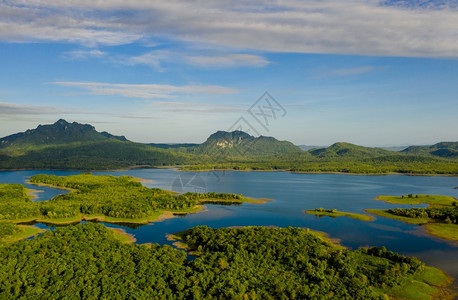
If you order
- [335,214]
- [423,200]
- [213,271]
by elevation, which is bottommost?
[213,271]

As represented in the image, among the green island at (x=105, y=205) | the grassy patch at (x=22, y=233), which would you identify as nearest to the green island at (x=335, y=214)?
the green island at (x=105, y=205)

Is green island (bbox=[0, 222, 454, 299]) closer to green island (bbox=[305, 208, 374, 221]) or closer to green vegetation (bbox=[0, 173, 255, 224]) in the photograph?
green vegetation (bbox=[0, 173, 255, 224])

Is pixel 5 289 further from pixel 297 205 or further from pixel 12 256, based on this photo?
pixel 297 205

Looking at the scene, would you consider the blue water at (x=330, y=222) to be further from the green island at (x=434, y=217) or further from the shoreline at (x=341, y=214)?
the green island at (x=434, y=217)

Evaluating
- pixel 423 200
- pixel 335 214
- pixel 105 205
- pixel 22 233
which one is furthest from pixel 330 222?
pixel 22 233

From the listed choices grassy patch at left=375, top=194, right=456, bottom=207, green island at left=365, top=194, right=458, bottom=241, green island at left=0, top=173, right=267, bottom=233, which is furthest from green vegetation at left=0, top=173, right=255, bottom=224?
grassy patch at left=375, top=194, right=456, bottom=207

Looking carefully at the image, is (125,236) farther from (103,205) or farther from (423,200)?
(423,200)

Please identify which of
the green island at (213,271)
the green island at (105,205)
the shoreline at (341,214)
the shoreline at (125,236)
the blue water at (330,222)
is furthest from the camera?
the shoreline at (341,214)
